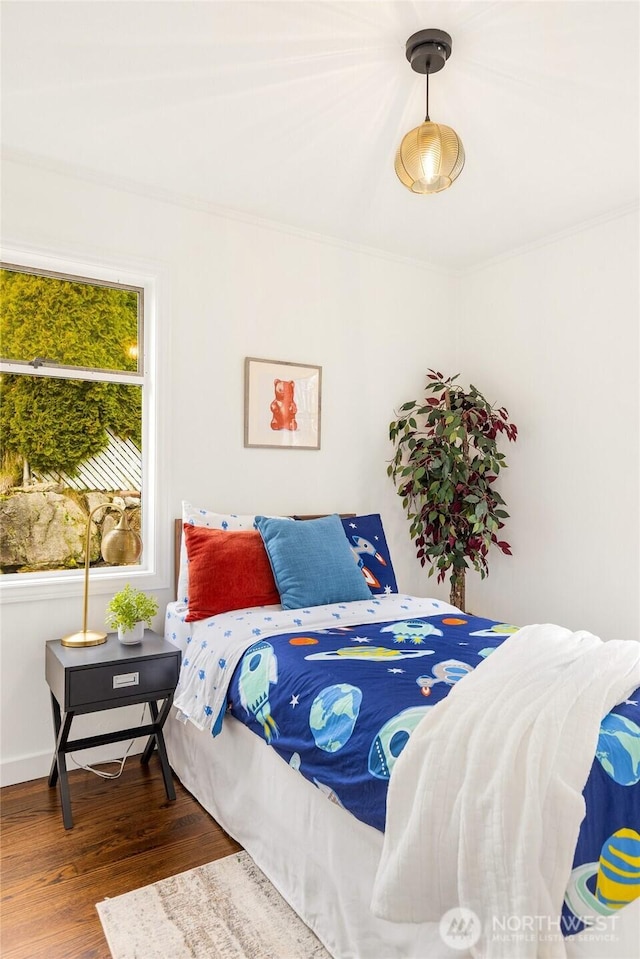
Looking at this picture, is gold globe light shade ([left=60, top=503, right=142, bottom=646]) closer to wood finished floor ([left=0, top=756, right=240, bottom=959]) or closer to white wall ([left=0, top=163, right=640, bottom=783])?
white wall ([left=0, top=163, right=640, bottom=783])

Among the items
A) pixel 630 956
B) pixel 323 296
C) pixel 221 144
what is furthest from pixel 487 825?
pixel 323 296

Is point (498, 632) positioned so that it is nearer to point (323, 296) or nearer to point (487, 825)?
point (487, 825)

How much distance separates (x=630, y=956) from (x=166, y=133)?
3.03m

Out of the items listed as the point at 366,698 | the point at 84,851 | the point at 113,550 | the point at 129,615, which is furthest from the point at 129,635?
the point at 366,698

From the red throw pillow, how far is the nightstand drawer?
0.25m

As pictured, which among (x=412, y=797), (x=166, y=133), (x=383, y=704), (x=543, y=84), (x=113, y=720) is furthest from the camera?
(x=113, y=720)

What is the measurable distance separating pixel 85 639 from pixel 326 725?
1.35 m

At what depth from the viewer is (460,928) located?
51.8 inches

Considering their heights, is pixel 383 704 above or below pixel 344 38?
below

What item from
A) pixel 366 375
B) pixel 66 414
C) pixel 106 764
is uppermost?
pixel 366 375

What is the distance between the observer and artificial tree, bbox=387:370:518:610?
3.63 meters

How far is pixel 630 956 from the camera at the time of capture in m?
1.30

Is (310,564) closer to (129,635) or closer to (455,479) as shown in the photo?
(129,635)

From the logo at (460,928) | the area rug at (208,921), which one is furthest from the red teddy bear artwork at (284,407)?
the logo at (460,928)
